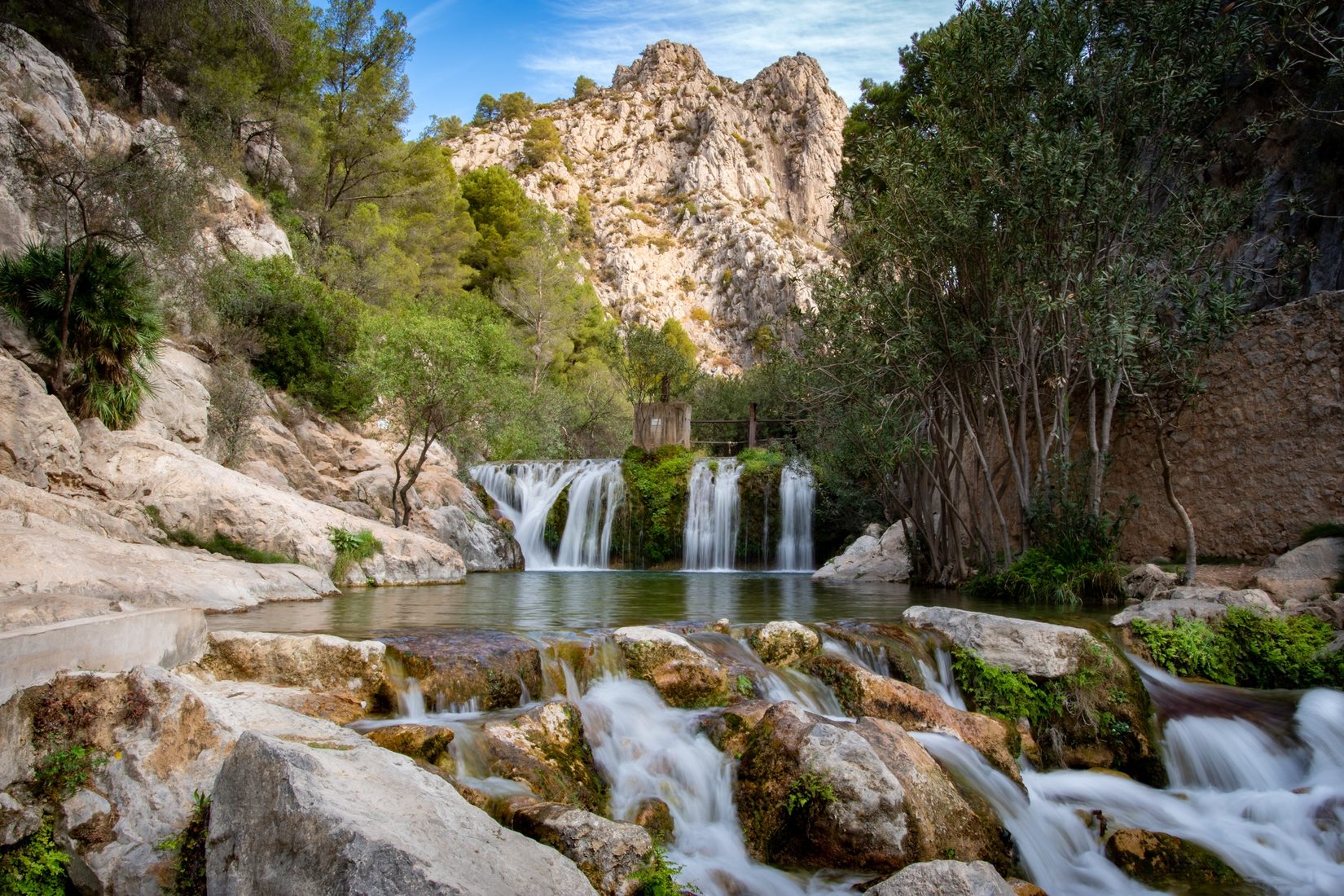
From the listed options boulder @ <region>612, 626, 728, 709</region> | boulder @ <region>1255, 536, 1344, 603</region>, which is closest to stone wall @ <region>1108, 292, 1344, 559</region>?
boulder @ <region>1255, 536, 1344, 603</region>

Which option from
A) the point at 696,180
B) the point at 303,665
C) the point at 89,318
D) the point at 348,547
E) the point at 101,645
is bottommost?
the point at 303,665

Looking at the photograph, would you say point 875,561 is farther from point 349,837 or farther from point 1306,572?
point 349,837

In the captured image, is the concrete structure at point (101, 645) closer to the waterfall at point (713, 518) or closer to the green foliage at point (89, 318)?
the green foliage at point (89, 318)

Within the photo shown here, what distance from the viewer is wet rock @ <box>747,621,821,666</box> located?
7.44 metres

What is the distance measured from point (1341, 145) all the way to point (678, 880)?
54.0ft

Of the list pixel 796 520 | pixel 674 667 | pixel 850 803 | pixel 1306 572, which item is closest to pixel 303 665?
pixel 674 667

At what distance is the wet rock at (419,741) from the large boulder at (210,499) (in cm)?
902

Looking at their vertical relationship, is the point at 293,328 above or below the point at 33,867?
above

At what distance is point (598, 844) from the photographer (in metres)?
3.79

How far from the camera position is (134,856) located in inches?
142

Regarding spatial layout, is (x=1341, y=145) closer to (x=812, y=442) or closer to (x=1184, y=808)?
(x=812, y=442)

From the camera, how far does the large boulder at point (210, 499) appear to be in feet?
39.5

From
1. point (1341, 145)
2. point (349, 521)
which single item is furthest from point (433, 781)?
point (1341, 145)

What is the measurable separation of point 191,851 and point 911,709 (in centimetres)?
505
